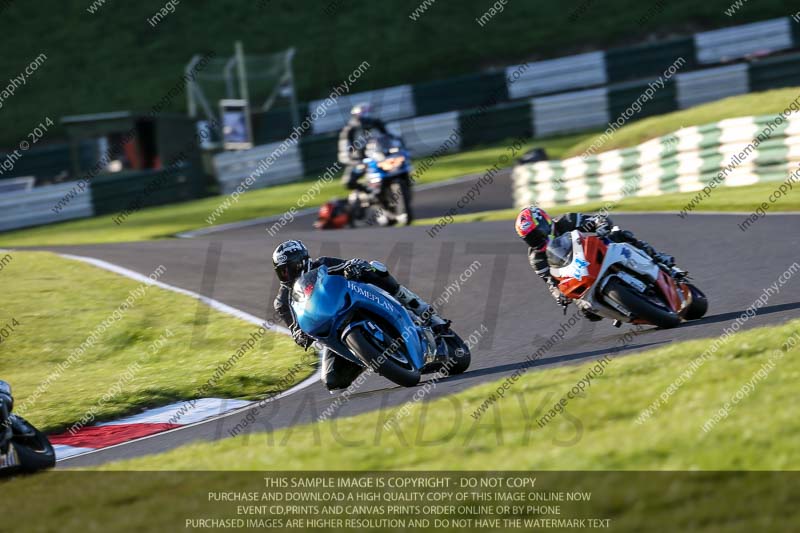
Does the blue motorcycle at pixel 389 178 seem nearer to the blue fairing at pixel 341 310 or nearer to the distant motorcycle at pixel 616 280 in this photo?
the distant motorcycle at pixel 616 280

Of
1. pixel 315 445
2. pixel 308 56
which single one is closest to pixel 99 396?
pixel 315 445

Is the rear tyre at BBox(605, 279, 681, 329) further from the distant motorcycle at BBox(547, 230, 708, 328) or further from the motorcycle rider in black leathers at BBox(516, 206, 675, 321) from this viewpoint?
the motorcycle rider in black leathers at BBox(516, 206, 675, 321)

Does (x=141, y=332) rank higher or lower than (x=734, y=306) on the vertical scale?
lower

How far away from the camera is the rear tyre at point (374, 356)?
789 centimetres

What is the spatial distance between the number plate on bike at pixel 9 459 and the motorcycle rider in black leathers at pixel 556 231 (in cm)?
420

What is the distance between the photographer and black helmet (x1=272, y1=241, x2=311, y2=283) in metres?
8.34

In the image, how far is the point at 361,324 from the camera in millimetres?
8008

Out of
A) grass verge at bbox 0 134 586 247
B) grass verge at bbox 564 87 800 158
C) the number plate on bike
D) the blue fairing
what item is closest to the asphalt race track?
the blue fairing

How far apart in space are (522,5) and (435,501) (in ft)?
109

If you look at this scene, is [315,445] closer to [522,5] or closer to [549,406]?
[549,406]

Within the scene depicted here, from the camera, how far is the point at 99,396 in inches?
417

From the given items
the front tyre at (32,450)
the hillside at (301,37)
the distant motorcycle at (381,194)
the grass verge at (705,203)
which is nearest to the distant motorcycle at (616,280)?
the front tyre at (32,450)

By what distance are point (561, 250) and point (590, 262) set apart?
12.0 inches

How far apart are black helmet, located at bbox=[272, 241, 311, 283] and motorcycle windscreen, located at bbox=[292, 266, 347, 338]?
12 cm
